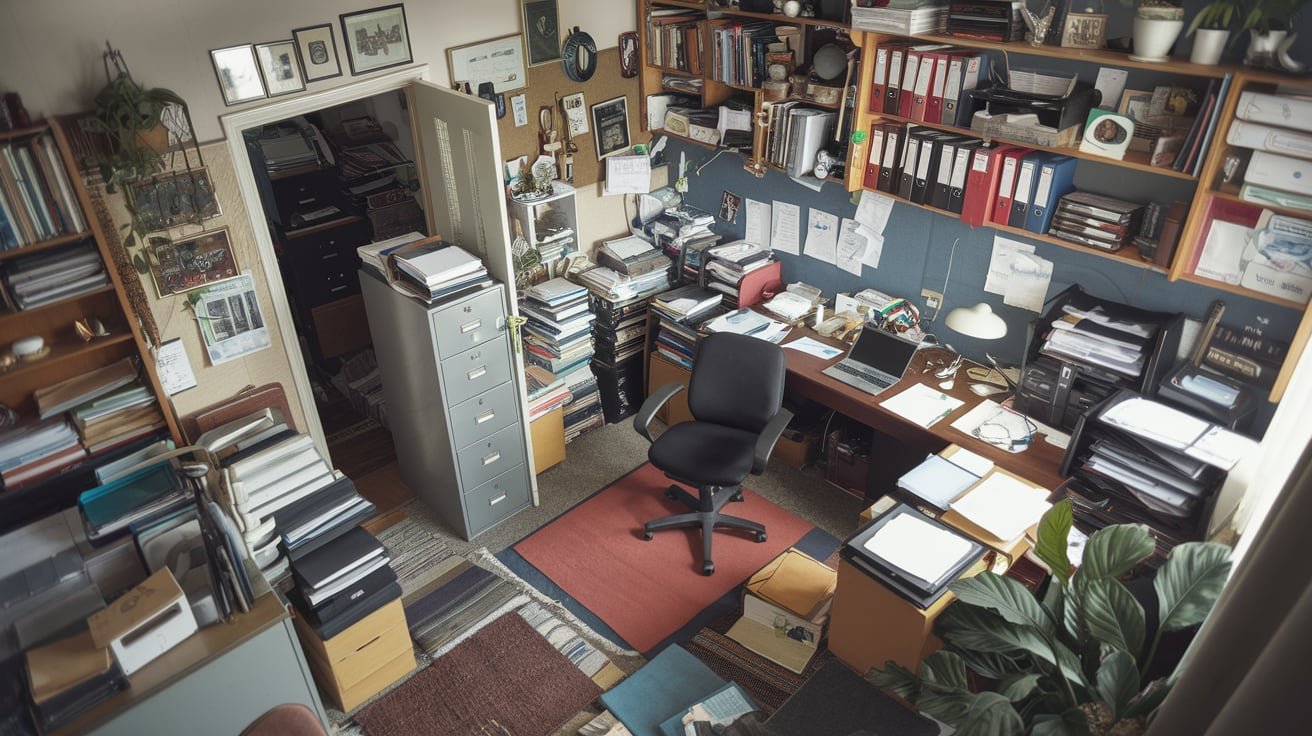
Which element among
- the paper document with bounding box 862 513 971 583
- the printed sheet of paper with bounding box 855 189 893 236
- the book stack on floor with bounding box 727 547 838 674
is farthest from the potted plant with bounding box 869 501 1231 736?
the printed sheet of paper with bounding box 855 189 893 236

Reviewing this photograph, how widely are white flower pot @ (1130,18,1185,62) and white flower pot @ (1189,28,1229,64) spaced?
2.8 inches

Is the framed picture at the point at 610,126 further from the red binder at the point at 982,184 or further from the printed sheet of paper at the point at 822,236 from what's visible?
the red binder at the point at 982,184

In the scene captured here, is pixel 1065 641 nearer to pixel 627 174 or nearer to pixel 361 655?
pixel 361 655

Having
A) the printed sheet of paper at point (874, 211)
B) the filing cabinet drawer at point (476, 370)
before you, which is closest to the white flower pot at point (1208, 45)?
the printed sheet of paper at point (874, 211)

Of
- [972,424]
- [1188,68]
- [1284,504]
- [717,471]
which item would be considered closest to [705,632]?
[717,471]

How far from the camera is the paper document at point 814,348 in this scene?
13.1 ft

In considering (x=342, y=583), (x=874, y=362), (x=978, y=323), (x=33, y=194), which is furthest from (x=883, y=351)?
(x=33, y=194)

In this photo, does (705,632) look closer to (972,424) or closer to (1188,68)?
(972,424)

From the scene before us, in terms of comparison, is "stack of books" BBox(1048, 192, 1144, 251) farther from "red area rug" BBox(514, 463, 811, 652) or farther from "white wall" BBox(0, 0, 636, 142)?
"white wall" BBox(0, 0, 636, 142)

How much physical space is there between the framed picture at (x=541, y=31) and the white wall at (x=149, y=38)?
453mm

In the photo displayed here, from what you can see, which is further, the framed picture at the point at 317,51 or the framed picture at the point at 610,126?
the framed picture at the point at 610,126

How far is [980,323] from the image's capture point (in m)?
3.32

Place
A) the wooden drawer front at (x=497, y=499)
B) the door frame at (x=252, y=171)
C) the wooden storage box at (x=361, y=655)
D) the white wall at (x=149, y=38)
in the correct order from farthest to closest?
the wooden drawer front at (x=497, y=499) < the door frame at (x=252, y=171) < the wooden storage box at (x=361, y=655) < the white wall at (x=149, y=38)

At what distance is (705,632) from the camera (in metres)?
3.39
